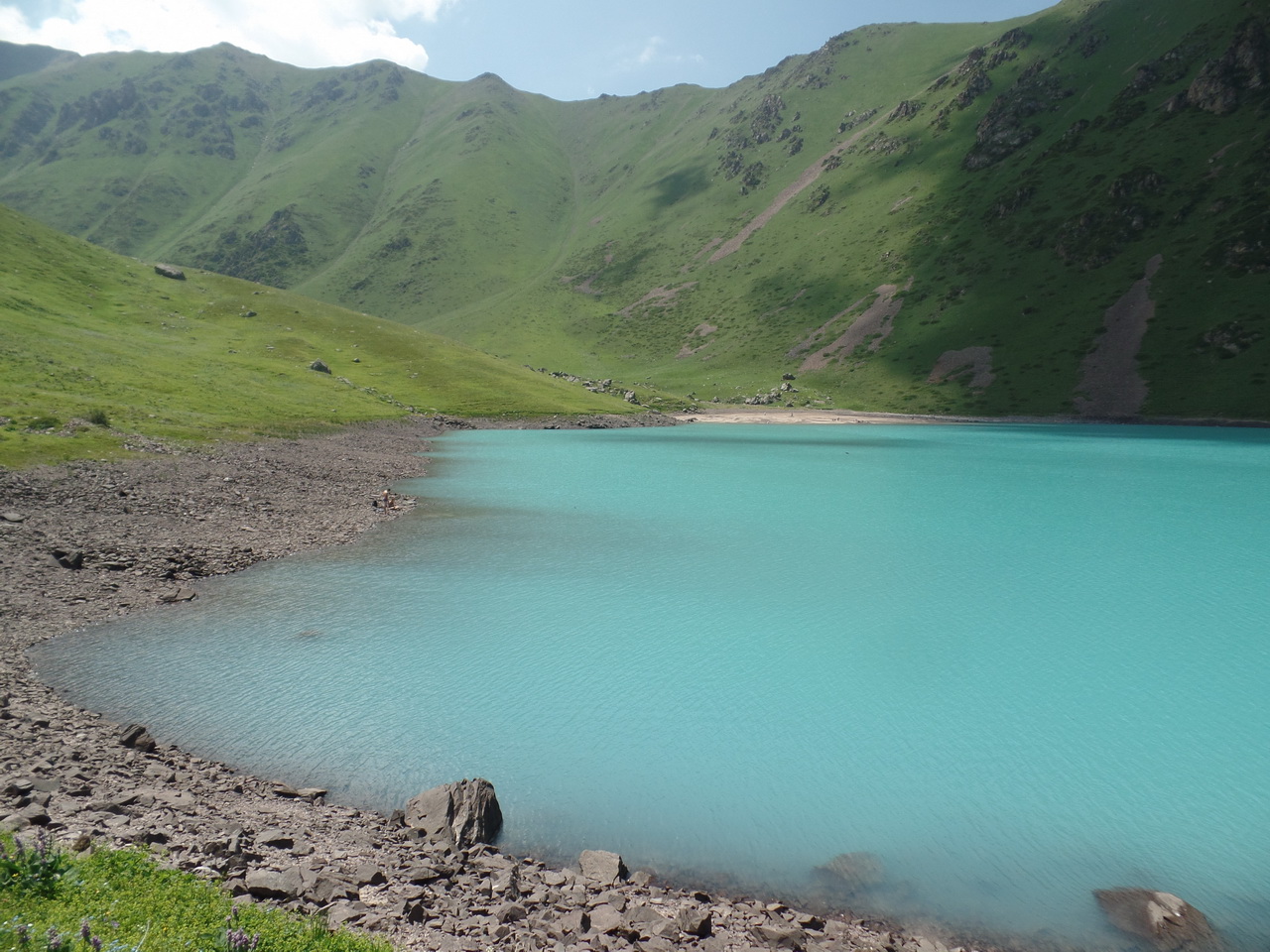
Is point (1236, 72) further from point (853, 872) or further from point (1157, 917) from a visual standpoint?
point (853, 872)

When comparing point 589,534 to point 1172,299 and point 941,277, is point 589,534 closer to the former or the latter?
point 1172,299

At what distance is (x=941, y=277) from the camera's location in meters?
176

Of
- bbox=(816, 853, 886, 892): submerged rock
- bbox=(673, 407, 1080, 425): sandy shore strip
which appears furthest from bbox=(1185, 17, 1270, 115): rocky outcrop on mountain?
bbox=(816, 853, 886, 892): submerged rock

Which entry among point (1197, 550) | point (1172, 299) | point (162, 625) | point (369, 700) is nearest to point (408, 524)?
point (162, 625)

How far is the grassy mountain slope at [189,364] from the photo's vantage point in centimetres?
5099

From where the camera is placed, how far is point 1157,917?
10984 mm

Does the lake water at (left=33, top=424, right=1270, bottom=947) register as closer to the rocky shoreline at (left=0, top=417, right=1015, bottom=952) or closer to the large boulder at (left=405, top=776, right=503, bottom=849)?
the large boulder at (left=405, top=776, right=503, bottom=849)

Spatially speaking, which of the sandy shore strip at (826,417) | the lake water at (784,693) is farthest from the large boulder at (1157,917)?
the sandy shore strip at (826,417)

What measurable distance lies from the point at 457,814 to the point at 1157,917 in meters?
12.0

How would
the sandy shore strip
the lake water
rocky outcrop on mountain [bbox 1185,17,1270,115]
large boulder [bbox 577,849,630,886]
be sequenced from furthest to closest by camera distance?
rocky outcrop on mountain [bbox 1185,17,1270,115], the sandy shore strip, the lake water, large boulder [bbox 577,849,630,886]

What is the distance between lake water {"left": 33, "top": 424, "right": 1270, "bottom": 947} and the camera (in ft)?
43.0

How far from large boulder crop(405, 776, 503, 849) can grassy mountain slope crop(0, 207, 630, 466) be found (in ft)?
121

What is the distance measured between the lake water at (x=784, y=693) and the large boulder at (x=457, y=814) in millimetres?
732

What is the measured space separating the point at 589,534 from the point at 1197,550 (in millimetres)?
33896
